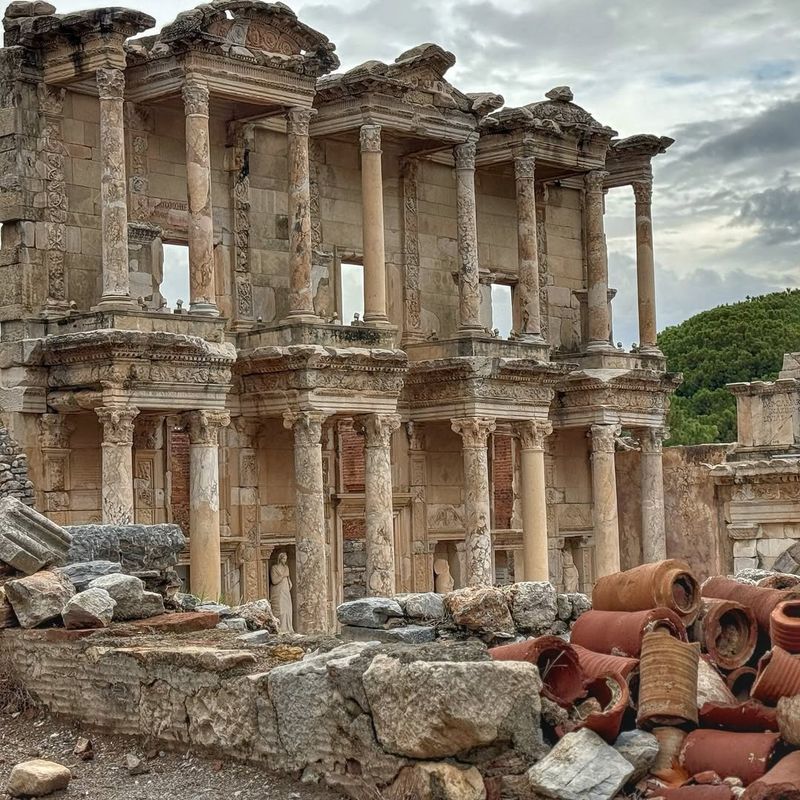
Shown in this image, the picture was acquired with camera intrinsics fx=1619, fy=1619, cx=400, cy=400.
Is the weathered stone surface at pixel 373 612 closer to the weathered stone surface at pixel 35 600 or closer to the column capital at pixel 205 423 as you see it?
the weathered stone surface at pixel 35 600

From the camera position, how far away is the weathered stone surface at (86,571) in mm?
11109

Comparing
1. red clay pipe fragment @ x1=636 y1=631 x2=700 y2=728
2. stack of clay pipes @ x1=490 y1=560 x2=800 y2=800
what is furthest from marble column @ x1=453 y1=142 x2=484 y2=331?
red clay pipe fragment @ x1=636 y1=631 x2=700 y2=728

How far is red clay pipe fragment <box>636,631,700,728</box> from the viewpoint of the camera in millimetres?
8203

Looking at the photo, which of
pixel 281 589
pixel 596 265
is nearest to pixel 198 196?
pixel 281 589

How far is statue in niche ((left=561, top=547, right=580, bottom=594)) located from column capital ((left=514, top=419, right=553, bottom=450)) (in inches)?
149

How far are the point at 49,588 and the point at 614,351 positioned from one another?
20767mm

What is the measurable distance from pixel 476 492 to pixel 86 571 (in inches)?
612

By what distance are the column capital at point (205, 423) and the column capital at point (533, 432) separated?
22.4 feet

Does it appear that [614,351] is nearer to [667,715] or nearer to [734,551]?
[734,551]

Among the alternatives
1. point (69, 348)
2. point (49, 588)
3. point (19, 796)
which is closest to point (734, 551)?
point (69, 348)

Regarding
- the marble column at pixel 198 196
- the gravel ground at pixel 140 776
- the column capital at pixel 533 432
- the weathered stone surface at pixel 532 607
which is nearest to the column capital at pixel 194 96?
the marble column at pixel 198 196

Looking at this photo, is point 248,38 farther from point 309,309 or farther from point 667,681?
point 667,681

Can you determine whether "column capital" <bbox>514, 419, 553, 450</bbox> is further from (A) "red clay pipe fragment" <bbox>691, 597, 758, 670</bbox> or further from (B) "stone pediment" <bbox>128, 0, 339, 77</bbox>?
(A) "red clay pipe fragment" <bbox>691, 597, 758, 670</bbox>

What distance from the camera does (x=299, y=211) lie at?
79.7ft
